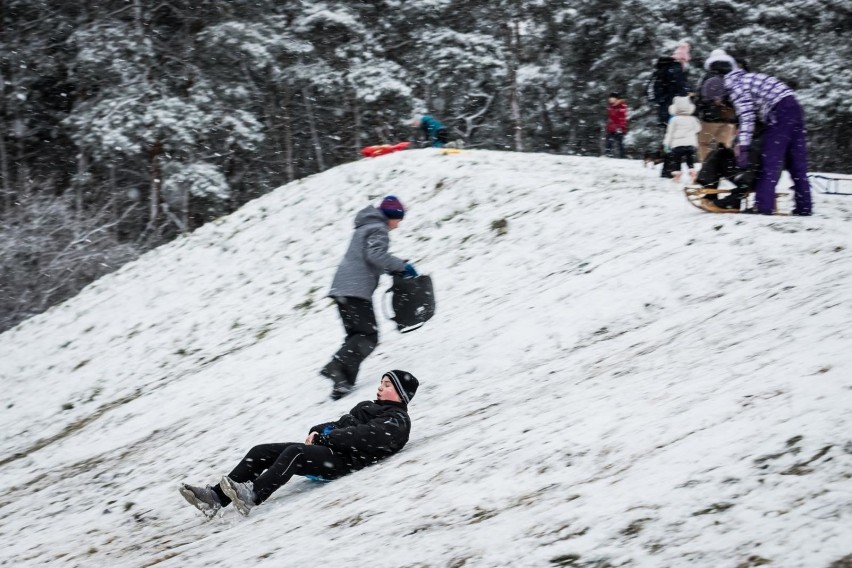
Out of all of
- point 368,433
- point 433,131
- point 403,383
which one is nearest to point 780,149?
point 403,383

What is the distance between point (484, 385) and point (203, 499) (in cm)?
259

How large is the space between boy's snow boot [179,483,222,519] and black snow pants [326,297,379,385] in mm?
2332

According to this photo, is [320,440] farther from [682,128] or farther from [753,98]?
[682,128]

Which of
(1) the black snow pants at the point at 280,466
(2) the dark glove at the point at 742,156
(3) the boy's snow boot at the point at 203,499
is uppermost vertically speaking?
(2) the dark glove at the point at 742,156

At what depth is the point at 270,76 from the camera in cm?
2780

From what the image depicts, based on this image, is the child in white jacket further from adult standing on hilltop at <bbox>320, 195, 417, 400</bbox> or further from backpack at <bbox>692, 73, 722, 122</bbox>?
adult standing on hilltop at <bbox>320, 195, 417, 400</bbox>

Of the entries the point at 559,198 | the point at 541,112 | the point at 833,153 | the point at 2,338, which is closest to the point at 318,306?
the point at 559,198

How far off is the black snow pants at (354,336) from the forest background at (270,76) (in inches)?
528

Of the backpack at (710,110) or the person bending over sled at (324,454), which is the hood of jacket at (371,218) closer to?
the person bending over sled at (324,454)

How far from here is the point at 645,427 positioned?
14.7 ft

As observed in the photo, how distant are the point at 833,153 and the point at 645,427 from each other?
81.6 feet

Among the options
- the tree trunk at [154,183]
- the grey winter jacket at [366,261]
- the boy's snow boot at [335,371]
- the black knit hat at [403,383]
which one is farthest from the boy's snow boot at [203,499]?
the tree trunk at [154,183]

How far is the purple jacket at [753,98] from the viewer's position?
820 cm

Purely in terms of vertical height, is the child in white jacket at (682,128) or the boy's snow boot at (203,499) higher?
the child in white jacket at (682,128)
